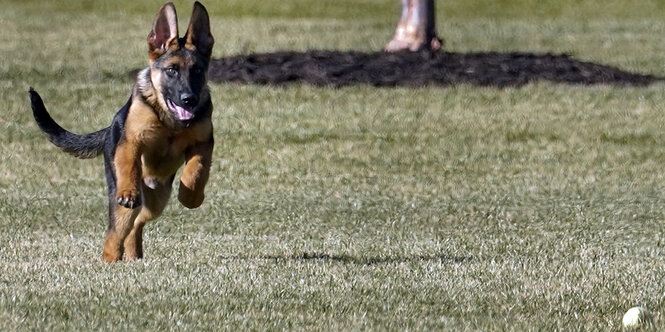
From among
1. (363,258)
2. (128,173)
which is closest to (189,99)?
(128,173)

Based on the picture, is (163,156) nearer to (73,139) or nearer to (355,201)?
(73,139)

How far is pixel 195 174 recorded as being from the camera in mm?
8242

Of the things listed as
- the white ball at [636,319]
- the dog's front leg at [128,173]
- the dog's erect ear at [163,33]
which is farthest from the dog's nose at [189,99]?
the white ball at [636,319]

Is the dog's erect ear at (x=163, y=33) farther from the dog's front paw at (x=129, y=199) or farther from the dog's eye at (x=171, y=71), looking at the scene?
the dog's front paw at (x=129, y=199)

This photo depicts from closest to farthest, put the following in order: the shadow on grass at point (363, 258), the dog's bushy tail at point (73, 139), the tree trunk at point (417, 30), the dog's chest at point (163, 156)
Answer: the dog's chest at point (163, 156)
the shadow on grass at point (363, 258)
the dog's bushy tail at point (73, 139)
the tree trunk at point (417, 30)

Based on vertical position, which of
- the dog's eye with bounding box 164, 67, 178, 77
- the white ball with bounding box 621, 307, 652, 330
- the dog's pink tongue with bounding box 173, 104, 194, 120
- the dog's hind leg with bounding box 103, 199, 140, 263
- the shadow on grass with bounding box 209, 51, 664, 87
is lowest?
the shadow on grass with bounding box 209, 51, 664, 87

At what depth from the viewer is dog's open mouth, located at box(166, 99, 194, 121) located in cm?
825

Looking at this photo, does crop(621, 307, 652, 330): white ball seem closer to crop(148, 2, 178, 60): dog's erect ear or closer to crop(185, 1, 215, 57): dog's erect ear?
crop(185, 1, 215, 57): dog's erect ear

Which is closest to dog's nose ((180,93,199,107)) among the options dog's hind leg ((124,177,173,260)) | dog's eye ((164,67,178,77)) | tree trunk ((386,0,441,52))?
dog's eye ((164,67,178,77))

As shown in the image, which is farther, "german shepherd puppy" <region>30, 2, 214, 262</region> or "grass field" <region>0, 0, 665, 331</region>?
"german shepherd puppy" <region>30, 2, 214, 262</region>

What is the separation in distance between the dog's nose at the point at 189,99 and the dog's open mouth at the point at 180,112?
0.06 metres

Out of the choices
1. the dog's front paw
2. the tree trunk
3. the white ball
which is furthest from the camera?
the tree trunk

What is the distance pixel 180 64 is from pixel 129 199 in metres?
0.94

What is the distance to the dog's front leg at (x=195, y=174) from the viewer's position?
27.1 ft
